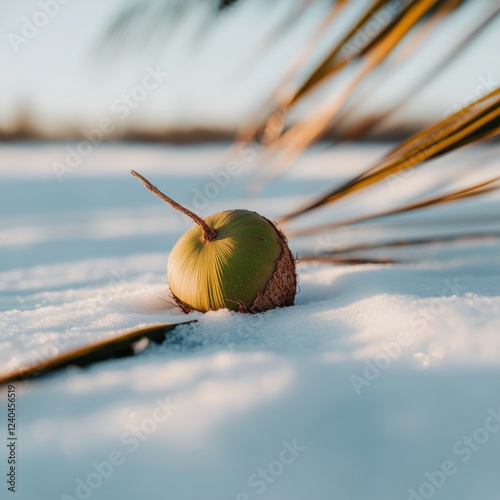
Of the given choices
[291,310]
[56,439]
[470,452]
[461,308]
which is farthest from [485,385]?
[56,439]

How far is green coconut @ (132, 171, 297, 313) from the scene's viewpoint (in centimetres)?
109

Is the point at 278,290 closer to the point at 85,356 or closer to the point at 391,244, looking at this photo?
the point at 391,244

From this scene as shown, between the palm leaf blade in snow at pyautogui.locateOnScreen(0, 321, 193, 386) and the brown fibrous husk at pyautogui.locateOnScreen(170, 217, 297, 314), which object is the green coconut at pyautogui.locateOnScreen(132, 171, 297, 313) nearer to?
the brown fibrous husk at pyautogui.locateOnScreen(170, 217, 297, 314)

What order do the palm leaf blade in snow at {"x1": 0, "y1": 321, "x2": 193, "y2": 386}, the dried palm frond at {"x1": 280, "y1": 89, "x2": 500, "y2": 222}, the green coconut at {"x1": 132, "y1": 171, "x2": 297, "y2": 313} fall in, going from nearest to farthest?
the palm leaf blade in snow at {"x1": 0, "y1": 321, "x2": 193, "y2": 386}
the dried palm frond at {"x1": 280, "y1": 89, "x2": 500, "y2": 222}
the green coconut at {"x1": 132, "y1": 171, "x2": 297, "y2": 313}

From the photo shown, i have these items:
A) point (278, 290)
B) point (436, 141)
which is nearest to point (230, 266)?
point (278, 290)

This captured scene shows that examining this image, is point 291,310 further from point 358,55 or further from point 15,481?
point 15,481

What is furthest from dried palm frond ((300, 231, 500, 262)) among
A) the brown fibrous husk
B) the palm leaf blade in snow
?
the palm leaf blade in snow

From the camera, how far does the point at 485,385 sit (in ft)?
2.67

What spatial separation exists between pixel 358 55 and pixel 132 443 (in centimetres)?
58

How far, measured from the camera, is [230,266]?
3.56 ft

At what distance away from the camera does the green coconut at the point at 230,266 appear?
1.09m

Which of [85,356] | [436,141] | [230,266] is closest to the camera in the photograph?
[85,356]

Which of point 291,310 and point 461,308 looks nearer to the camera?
point 461,308

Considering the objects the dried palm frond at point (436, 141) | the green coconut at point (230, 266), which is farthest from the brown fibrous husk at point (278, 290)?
the dried palm frond at point (436, 141)
